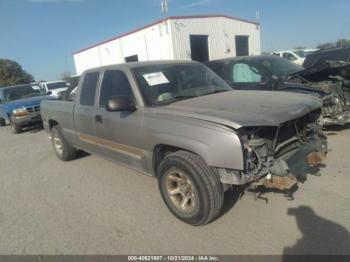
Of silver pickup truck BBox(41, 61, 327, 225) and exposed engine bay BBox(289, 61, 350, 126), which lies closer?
silver pickup truck BBox(41, 61, 327, 225)

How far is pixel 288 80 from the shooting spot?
6152 mm

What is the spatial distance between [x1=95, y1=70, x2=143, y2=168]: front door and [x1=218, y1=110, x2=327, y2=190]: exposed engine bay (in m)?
1.30

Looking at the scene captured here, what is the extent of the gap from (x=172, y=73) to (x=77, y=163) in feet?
10.3

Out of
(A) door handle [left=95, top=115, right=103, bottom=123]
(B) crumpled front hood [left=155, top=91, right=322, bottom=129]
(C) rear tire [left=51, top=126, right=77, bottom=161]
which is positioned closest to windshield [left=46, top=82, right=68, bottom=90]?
(C) rear tire [left=51, top=126, right=77, bottom=161]

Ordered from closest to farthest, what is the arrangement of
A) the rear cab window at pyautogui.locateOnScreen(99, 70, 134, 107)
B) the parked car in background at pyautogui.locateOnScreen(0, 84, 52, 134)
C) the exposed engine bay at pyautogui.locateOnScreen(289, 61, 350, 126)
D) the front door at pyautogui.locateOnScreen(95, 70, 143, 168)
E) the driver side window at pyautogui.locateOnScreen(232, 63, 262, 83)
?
the front door at pyautogui.locateOnScreen(95, 70, 143, 168) → the rear cab window at pyautogui.locateOnScreen(99, 70, 134, 107) → the exposed engine bay at pyautogui.locateOnScreen(289, 61, 350, 126) → the driver side window at pyautogui.locateOnScreen(232, 63, 262, 83) → the parked car in background at pyautogui.locateOnScreen(0, 84, 52, 134)

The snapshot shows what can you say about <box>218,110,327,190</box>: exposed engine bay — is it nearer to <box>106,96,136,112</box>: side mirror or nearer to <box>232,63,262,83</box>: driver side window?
<box>106,96,136,112</box>: side mirror

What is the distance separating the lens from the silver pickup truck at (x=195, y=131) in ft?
9.21

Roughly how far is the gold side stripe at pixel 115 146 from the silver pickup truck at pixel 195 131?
0.05ft

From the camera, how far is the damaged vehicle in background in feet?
18.9

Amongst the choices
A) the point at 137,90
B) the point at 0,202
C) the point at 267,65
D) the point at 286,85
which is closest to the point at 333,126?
the point at 286,85

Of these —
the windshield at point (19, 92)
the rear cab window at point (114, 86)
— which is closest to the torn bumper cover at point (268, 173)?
the rear cab window at point (114, 86)

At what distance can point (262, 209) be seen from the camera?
349cm

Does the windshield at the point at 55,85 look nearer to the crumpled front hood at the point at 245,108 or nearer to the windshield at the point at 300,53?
the windshield at the point at 300,53

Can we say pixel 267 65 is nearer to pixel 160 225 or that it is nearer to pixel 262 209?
pixel 262 209
